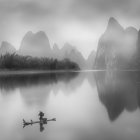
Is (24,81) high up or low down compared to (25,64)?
down

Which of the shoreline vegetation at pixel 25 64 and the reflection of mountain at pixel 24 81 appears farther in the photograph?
the shoreline vegetation at pixel 25 64

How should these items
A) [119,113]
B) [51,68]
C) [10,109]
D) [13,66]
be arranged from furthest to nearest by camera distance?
1. [51,68]
2. [13,66]
3. [10,109]
4. [119,113]

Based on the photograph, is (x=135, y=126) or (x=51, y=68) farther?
(x=51, y=68)

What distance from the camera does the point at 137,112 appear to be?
1462 cm

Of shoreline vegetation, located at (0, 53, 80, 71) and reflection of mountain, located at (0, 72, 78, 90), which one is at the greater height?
shoreline vegetation, located at (0, 53, 80, 71)

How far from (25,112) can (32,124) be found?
12.0 ft

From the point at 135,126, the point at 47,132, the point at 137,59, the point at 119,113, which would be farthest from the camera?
the point at 137,59

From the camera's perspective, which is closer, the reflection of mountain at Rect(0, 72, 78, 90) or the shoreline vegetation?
the reflection of mountain at Rect(0, 72, 78, 90)

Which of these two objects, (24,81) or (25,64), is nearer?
(24,81)

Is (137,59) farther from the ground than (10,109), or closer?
farther from the ground

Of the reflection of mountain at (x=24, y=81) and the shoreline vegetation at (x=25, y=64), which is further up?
the shoreline vegetation at (x=25, y=64)

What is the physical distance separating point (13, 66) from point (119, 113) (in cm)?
7454

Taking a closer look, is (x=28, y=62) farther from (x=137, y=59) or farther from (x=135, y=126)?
(x=137, y=59)

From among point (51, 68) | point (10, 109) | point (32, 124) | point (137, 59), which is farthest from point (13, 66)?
point (137, 59)
